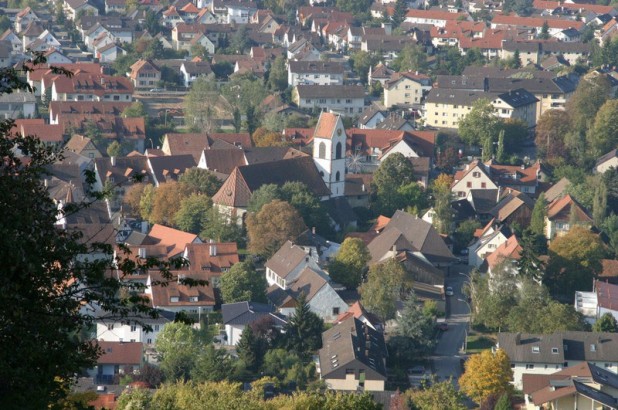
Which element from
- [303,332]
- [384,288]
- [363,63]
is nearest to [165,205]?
[384,288]

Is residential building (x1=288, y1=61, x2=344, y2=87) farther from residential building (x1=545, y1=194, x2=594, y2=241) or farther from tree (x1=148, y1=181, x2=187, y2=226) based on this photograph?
residential building (x1=545, y1=194, x2=594, y2=241)

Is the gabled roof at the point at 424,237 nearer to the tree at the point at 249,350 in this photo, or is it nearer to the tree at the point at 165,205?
the tree at the point at 165,205

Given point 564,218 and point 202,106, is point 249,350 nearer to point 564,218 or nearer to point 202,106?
point 564,218

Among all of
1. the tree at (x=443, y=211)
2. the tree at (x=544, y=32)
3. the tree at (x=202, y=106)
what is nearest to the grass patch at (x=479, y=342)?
the tree at (x=443, y=211)

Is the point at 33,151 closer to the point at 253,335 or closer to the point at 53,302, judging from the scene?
the point at 53,302

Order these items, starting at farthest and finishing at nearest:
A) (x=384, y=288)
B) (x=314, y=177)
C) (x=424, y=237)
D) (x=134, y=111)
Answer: (x=134, y=111)
(x=314, y=177)
(x=424, y=237)
(x=384, y=288)

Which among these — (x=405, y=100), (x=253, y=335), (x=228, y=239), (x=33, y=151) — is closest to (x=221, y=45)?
(x=405, y=100)
